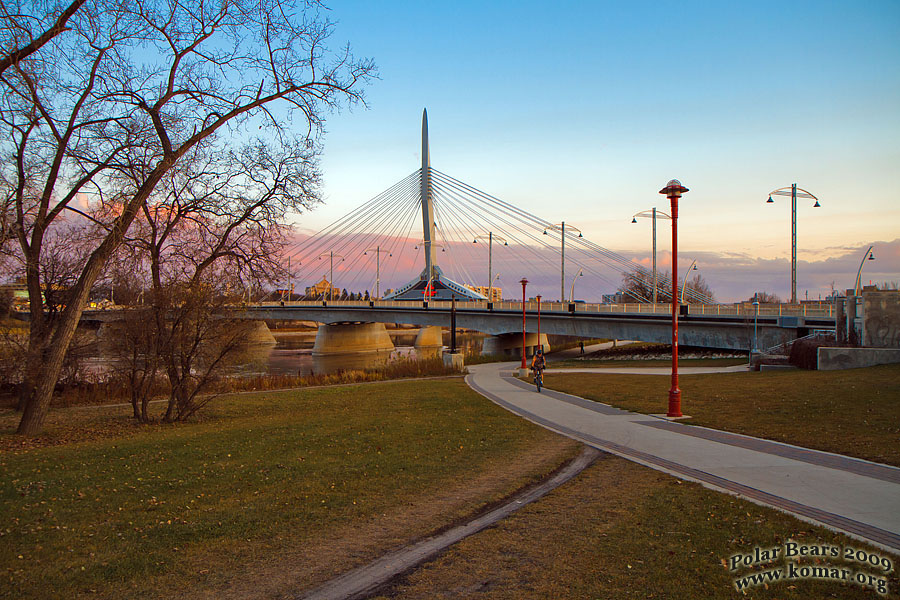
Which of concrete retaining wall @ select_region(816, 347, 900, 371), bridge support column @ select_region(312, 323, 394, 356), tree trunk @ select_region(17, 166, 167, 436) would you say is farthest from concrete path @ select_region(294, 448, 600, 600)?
bridge support column @ select_region(312, 323, 394, 356)

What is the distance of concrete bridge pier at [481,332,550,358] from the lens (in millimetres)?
55719

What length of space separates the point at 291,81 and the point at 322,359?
4937 centimetres

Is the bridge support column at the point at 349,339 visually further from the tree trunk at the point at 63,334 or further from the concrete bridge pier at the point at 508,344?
the tree trunk at the point at 63,334

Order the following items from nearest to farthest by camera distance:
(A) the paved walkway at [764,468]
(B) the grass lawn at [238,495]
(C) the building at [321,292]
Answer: (B) the grass lawn at [238,495] → (A) the paved walkway at [764,468] → (C) the building at [321,292]

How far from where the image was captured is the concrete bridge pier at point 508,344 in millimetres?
55719

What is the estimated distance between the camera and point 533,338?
56875mm

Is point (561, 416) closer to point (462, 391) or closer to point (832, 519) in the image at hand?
point (462, 391)

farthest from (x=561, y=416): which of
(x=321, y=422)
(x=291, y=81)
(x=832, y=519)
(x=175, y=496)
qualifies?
(x=291, y=81)

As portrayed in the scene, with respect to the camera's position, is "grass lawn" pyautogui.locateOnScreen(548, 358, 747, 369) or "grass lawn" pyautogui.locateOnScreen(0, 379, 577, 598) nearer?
"grass lawn" pyautogui.locateOnScreen(0, 379, 577, 598)

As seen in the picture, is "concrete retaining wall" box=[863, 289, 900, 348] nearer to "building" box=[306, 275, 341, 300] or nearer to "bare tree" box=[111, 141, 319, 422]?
"bare tree" box=[111, 141, 319, 422]

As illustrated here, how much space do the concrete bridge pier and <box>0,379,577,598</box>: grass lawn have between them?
41567 millimetres

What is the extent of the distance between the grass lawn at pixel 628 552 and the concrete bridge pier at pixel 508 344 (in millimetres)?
47706

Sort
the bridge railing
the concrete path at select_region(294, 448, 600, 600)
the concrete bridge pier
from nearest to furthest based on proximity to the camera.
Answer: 1. the concrete path at select_region(294, 448, 600, 600)
2. the bridge railing
3. the concrete bridge pier

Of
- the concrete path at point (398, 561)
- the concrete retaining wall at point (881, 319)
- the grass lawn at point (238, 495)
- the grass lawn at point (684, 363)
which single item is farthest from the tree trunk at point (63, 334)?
the grass lawn at point (684, 363)
